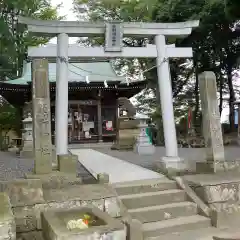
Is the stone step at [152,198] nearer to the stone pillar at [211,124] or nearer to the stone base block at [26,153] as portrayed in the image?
the stone pillar at [211,124]

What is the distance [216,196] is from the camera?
19.9 feet

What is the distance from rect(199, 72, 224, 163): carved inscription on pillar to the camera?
682 cm

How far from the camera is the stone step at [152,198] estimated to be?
5.86 m

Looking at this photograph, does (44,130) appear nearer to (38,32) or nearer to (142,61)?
(38,32)

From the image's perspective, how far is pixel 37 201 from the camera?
16.5 ft

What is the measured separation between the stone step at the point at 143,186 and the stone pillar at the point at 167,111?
118cm

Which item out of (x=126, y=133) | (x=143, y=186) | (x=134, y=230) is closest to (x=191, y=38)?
(x=126, y=133)

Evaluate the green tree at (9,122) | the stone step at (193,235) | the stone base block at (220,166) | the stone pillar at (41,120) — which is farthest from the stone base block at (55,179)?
the green tree at (9,122)

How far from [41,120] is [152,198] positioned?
8.58ft

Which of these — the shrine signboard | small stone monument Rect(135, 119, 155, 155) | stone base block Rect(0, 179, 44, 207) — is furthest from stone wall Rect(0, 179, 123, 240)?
small stone monument Rect(135, 119, 155, 155)

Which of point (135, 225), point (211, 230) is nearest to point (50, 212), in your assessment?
point (135, 225)

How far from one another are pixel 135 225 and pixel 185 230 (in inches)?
43.9

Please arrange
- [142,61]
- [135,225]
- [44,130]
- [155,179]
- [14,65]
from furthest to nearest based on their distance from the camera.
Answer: [142,61] → [14,65] → [155,179] → [44,130] → [135,225]

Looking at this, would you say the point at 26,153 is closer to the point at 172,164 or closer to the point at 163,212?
the point at 172,164
